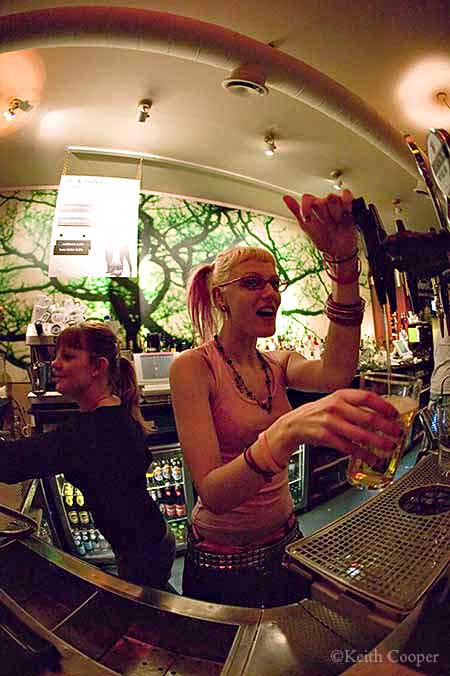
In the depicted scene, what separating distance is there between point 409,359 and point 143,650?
253 inches

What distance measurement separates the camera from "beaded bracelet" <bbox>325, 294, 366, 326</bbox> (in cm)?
108

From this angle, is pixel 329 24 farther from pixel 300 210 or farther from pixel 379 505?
pixel 379 505

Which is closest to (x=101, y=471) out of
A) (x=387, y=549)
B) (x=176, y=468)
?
(x=387, y=549)

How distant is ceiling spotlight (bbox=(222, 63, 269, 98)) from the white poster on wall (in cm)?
162

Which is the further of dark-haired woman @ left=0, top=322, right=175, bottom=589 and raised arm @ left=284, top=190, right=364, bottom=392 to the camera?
dark-haired woman @ left=0, top=322, right=175, bottom=589

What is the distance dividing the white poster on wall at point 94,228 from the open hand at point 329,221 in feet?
9.81

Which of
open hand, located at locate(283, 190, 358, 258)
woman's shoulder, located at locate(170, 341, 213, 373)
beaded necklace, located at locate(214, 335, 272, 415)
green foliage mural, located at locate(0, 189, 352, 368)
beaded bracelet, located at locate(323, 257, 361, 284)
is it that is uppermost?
green foliage mural, located at locate(0, 189, 352, 368)

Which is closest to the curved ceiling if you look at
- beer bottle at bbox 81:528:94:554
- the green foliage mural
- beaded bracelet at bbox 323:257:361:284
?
the green foliage mural

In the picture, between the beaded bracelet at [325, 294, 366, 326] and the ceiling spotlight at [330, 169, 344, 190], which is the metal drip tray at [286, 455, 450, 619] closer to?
the beaded bracelet at [325, 294, 366, 326]

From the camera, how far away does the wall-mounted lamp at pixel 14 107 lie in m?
2.92

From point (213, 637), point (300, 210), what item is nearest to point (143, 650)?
point (213, 637)

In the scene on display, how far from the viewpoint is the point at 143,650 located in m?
0.60

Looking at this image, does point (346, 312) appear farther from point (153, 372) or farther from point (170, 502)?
point (170, 502)

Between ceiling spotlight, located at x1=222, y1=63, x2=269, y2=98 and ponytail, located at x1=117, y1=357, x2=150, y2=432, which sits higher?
ceiling spotlight, located at x1=222, y1=63, x2=269, y2=98
